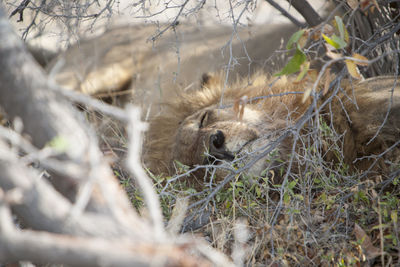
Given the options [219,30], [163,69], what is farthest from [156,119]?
[219,30]

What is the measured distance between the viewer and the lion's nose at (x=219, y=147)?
9.27 feet

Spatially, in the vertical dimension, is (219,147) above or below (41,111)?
below

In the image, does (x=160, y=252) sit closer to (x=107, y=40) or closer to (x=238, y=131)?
(x=238, y=131)

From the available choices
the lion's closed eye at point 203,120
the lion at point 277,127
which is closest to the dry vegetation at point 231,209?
the lion at point 277,127

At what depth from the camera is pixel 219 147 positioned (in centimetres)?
286

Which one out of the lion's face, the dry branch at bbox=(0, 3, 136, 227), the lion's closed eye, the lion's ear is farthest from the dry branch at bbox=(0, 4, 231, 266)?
the lion's ear

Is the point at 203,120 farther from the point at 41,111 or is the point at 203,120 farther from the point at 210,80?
the point at 41,111

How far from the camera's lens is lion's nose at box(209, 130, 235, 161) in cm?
283

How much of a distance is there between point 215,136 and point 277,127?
0.59 m

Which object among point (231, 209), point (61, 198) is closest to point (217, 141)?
point (231, 209)

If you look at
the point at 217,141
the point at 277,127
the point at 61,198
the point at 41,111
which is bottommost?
the point at 277,127

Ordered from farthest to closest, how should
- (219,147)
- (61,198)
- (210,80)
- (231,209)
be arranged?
(210,80), (219,147), (231,209), (61,198)

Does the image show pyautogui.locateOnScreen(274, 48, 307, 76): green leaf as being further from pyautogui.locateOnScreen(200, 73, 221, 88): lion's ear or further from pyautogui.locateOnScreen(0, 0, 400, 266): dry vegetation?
pyautogui.locateOnScreen(200, 73, 221, 88): lion's ear

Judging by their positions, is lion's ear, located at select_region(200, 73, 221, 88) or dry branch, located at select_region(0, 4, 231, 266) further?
lion's ear, located at select_region(200, 73, 221, 88)
